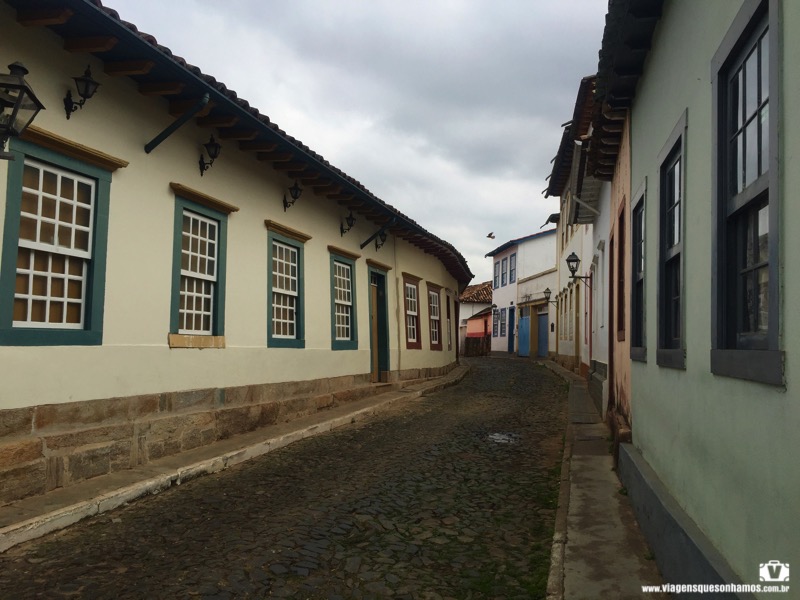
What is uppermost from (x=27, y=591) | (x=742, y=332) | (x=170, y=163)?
(x=170, y=163)

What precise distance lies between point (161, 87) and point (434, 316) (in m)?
13.4

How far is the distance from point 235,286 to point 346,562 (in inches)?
209

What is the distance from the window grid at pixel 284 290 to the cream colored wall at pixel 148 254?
0.31m

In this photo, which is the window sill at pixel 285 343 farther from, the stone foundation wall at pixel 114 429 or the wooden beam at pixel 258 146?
the wooden beam at pixel 258 146

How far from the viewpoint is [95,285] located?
6.37 m

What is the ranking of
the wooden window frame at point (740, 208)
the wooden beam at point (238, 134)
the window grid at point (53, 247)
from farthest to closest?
the wooden beam at point (238, 134) < the window grid at point (53, 247) < the wooden window frame at point (740, 208)

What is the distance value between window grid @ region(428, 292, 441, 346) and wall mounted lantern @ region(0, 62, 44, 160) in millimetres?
14466

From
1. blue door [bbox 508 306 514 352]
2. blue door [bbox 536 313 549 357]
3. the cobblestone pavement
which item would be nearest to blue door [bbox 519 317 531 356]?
blue door [bbox 536 313 549 357]

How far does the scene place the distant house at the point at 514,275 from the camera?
1300 inches

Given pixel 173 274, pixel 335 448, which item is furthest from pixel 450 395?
pixel 173 274

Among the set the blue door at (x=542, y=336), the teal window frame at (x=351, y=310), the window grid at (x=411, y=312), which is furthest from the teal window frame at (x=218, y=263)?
the blue door at (x=542, y=336)

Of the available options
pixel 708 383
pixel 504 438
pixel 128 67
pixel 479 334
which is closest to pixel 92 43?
pixel 128 67

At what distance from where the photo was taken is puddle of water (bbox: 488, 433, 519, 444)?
345 inches

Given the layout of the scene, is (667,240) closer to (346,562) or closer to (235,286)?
(346,562)
